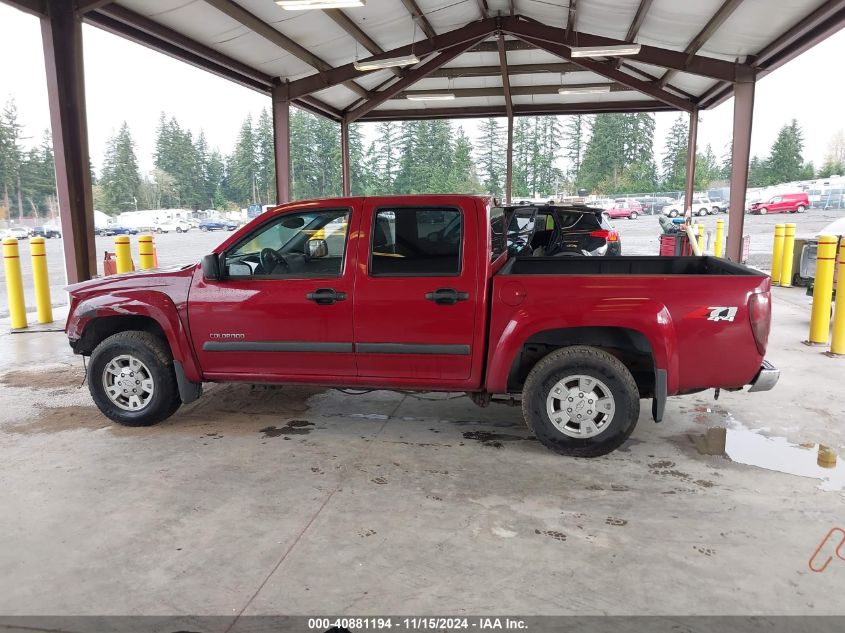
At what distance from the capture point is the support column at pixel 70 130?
26.1 ft

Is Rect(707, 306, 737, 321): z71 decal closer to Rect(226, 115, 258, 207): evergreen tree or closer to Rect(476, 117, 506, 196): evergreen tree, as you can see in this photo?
Rect(476, 117, 506, 196): evergreen tree

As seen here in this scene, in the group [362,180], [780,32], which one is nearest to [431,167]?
[362,180]

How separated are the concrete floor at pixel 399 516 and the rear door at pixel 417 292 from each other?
2.01ft

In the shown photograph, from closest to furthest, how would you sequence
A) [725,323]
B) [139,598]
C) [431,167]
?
[139,598] → [725,323] → [431,167]

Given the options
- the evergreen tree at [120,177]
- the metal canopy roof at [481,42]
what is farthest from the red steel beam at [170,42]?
the evergreen tree at [120,177]

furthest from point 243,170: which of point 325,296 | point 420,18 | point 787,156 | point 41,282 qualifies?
point 787,156

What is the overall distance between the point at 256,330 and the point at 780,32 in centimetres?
1156

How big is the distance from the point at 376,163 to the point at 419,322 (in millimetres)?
24741

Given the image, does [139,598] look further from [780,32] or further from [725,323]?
[780,32]

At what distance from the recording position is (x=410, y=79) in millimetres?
15711

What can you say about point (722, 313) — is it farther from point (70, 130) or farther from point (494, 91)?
point (494, 91)

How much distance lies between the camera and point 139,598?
256 centimetres

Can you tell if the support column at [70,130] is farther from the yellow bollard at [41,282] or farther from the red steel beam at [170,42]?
the red steel beam at [170,42]

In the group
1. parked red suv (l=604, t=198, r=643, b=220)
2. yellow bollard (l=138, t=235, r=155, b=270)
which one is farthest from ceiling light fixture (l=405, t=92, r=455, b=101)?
parked red suv (l=604, t=198, r=643, b=220)
